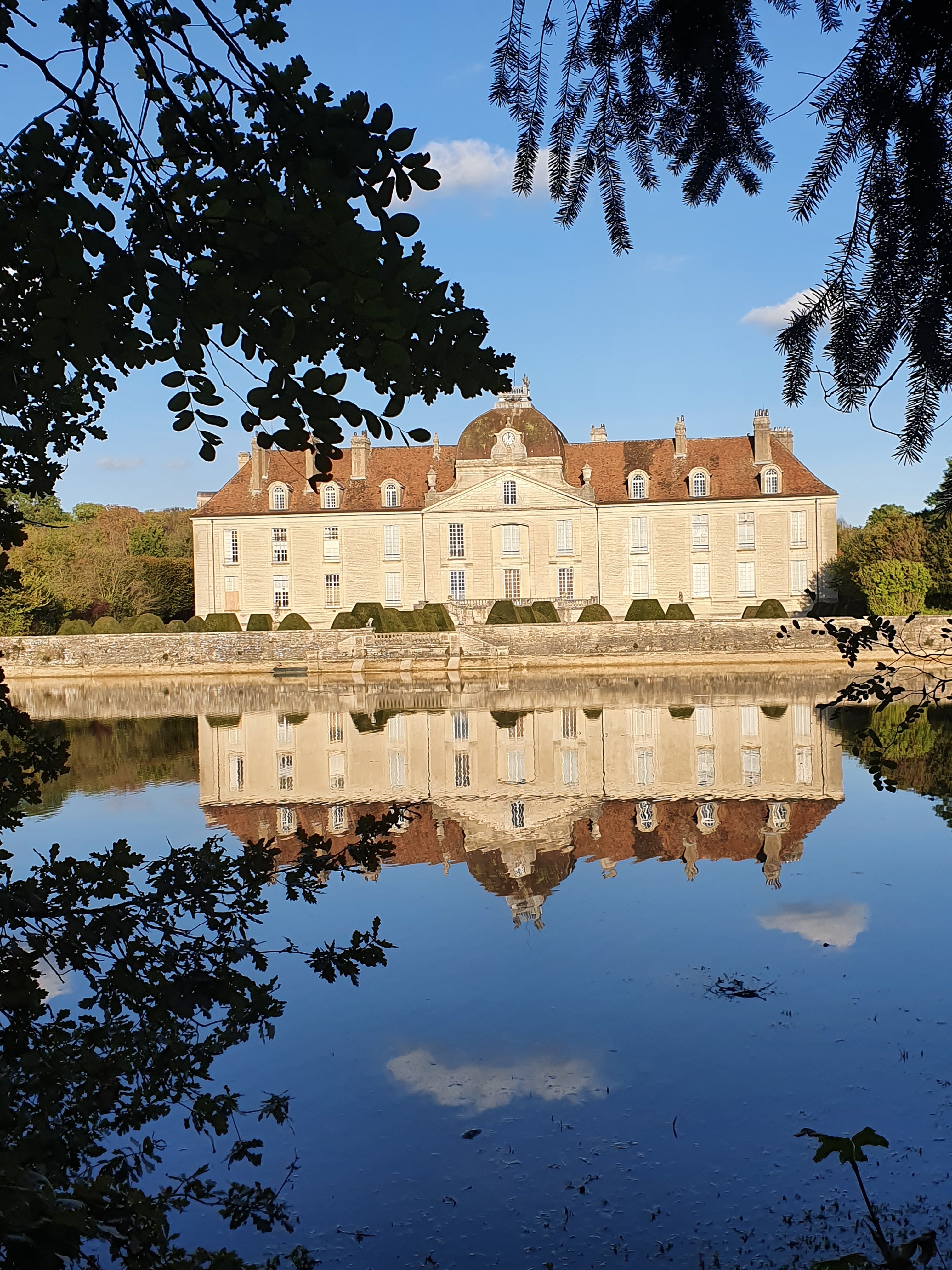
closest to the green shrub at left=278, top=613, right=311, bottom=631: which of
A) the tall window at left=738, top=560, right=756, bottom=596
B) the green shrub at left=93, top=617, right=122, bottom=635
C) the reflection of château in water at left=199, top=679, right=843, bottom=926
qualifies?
the green shrub at left=93, top=617, right=122, bottom=635

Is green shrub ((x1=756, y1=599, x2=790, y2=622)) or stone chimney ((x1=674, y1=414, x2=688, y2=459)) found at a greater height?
stone chimney ((x1=674, y1=414, x2=688, y2=459))

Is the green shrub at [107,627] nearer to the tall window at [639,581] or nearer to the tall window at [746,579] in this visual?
the tall window at [639,581]

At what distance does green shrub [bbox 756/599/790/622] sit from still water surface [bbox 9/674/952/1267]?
827 inches

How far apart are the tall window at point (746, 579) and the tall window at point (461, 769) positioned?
25466mm

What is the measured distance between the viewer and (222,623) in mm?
38531

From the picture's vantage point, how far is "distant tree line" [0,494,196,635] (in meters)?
36.2

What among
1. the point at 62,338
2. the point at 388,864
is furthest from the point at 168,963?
the point at 388,864

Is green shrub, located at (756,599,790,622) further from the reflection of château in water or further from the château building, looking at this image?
the reflection of château in water

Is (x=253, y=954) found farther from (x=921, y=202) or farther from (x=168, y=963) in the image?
(x=921, y=202)

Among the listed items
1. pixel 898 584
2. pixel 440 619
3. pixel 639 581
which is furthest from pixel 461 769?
pixel 639 581

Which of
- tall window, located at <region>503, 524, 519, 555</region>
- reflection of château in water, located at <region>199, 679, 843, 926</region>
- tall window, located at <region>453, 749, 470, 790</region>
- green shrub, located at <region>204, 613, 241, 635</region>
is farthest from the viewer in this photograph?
tall window, located at <region>503, 524, 519, 555</region>

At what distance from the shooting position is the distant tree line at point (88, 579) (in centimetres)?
3625

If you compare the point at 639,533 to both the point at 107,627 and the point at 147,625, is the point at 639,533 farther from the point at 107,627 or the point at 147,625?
the point at 107,627

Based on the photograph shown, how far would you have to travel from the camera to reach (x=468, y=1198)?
4.42m
